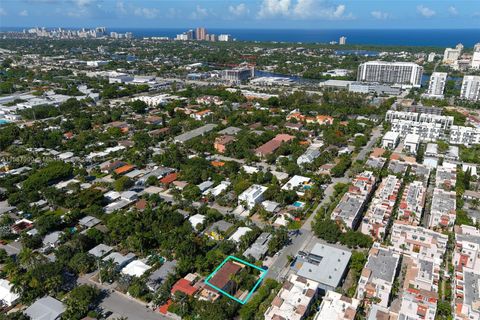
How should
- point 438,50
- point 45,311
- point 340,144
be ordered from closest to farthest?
point 45,311, point 340,144, point 438,50

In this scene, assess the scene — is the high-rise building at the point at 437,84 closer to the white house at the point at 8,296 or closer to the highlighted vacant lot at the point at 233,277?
the highlighted vacant lot at the point at 233,277

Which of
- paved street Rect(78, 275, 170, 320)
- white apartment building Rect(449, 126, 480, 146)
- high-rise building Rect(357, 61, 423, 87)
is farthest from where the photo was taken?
high-rise building Rect(357, 61, 423, 87)

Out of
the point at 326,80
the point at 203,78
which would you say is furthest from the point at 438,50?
the point at 203,78

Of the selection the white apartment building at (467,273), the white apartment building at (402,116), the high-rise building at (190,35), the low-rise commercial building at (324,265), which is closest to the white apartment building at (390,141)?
the white apartment building at (402,116)

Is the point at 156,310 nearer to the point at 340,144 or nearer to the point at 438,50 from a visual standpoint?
the point at 340,144

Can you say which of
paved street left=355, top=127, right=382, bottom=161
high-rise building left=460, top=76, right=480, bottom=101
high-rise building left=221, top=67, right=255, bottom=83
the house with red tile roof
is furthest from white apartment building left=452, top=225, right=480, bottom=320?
high-rise building left=221, top=67, right=255, bottom=83

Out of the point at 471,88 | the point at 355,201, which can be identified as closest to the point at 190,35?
the point at 471,88

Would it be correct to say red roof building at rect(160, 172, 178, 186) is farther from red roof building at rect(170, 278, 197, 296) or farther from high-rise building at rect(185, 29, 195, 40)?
high-rise building at rect(185, 29, 195, 40)
